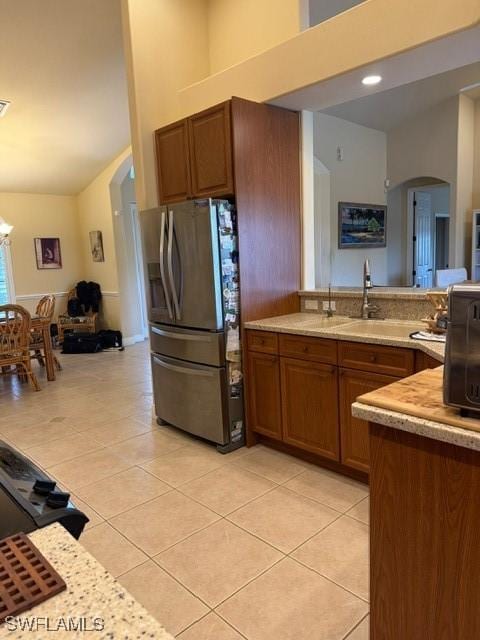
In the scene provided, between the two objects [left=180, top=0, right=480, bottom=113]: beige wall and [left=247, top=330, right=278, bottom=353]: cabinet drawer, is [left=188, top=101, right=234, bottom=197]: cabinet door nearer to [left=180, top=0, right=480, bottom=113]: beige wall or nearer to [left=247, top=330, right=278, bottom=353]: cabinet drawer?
[left=180, top=0, right=480, bottom=113]: beige wall

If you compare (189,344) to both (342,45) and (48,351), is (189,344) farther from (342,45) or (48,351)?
(48,351)

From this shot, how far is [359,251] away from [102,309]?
4327mm

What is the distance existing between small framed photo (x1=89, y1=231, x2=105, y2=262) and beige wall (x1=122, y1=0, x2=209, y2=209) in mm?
4027

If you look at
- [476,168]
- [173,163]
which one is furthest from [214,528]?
[476,168]

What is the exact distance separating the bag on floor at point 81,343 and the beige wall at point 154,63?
380 cm

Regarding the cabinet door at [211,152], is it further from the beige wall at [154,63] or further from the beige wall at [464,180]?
the beige wall at [464,180]

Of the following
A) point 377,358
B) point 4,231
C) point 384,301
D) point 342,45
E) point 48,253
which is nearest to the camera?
point 377,358

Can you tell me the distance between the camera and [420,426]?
3.67ft

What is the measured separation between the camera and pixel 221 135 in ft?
9.55

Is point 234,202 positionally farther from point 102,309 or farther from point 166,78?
point 102,309

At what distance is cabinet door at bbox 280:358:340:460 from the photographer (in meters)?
2.65

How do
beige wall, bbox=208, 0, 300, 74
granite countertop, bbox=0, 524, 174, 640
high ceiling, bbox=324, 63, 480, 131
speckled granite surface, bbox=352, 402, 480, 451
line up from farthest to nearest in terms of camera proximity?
high ceiling, bbox=324, 63, 480, 131 < beige wall, bbox=208, 0, 300, 74 < speckled granite surface, bbox=352, 402, 480, 451 < granite countertop, bbox=0, 524, 174, 640

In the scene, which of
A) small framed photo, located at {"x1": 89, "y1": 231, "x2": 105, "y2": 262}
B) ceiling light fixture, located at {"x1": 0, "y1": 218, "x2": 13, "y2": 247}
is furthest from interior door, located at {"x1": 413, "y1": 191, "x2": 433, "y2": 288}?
ceiling light fixture, located at {"x1": 0, "y1": 218, "x2": 13, "y2": 247}

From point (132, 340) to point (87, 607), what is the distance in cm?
693
